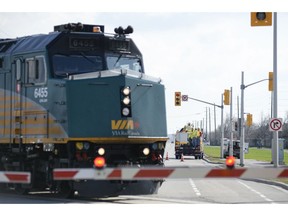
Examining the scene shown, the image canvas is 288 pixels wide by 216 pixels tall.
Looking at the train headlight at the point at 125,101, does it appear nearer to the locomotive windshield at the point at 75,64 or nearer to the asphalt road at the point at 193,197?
the locomotive windshield at the point at 75,64

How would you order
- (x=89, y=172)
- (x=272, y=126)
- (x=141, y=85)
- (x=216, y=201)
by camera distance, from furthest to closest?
(x=272, y=126) → (x=216, y=201) → (x=141, y=85) → (x=89, y=172)

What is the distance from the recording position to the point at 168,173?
464 inches

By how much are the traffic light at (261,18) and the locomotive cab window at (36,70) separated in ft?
29.3

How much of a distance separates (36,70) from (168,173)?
5832 millimetres

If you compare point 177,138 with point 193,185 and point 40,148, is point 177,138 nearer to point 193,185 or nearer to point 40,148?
point 193,185

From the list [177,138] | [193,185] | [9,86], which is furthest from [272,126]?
[177,138]

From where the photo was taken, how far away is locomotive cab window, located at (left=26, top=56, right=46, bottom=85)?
1606 cm

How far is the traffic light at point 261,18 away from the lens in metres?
22.2

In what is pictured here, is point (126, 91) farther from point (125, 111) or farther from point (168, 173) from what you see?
point (168, 173)

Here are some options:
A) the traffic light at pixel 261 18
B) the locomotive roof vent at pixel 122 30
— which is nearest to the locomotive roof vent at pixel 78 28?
the locomotive roof vent at pixel 122 30

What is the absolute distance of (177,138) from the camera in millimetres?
59219

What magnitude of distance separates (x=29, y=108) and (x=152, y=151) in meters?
3.31

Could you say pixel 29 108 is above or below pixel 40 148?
above

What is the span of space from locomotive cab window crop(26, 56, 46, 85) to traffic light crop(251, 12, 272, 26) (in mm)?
8942
